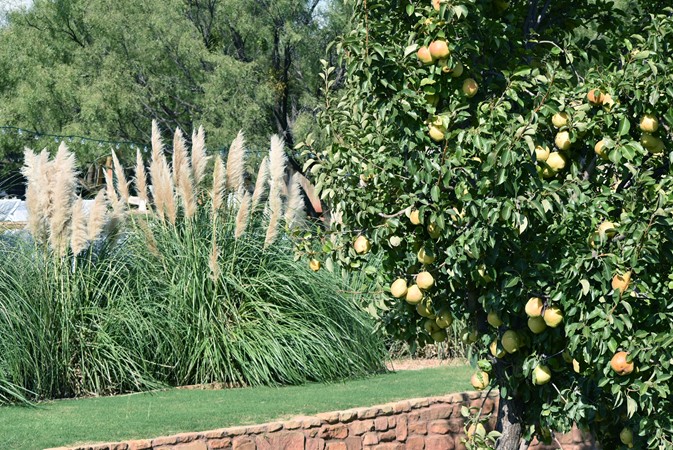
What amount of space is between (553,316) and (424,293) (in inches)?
26.7

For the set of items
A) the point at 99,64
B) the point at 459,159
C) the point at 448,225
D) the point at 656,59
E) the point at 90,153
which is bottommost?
the point at 448,225

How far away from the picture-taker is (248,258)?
30.5 ft

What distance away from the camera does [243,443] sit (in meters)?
6.50

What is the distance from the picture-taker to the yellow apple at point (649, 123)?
3721 millimetres

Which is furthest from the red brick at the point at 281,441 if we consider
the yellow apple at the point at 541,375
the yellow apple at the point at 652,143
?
the yellow apple at the point at 652,143

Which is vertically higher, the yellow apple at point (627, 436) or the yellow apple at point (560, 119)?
the yellow apple at point (560, 119)

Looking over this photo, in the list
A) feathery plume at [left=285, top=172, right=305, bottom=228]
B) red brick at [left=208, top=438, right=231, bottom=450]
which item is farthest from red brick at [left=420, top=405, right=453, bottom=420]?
feathery plume at [left=285, top=172, right=305, bottom=228]

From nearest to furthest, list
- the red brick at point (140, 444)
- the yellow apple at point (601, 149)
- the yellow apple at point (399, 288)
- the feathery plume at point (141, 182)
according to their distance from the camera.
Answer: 1. the yellow apple at point (601, 149)
2. the yellow apple at point (399, 288)
3. the red brick at point (140, 444)
4. the feathery plume at point (141, 182)

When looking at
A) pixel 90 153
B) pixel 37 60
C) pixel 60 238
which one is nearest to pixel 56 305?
pixel 60 238

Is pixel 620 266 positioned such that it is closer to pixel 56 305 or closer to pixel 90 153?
pixel 56 305

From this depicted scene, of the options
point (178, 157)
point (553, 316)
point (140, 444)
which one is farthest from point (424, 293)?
point (178, 157)

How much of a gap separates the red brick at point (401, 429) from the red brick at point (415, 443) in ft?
0.17

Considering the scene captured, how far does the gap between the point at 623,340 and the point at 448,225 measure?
84 centimetres

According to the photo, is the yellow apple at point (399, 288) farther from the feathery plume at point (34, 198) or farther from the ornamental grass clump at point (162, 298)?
the feathery plume at point (34, 198)
